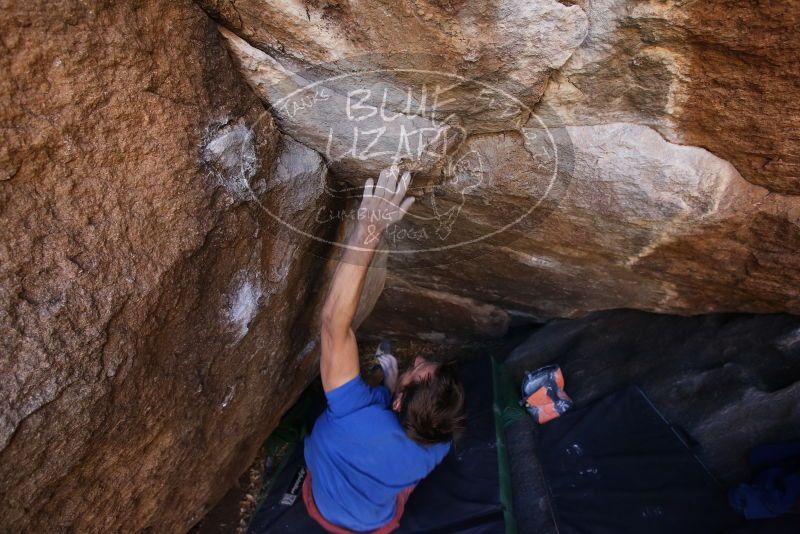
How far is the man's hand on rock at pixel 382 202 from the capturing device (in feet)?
4.95

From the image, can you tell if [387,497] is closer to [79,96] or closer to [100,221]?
[100,221]

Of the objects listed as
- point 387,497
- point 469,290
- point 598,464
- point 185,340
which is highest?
point 185,340

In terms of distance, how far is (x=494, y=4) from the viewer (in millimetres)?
1062

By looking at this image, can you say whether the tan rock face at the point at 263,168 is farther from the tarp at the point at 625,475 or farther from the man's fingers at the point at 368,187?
the tarp at the point at 625,475

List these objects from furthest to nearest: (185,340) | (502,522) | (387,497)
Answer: (502,522) → (387,497) → (185,340)

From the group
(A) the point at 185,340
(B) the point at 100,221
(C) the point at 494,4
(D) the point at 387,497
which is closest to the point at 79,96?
(B) the point at 100,221

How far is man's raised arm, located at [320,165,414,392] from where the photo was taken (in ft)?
5.03

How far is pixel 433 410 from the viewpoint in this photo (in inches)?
71.7

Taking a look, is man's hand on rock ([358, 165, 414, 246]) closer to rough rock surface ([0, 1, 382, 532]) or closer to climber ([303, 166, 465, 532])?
climber ([303, 166, 465, 532])

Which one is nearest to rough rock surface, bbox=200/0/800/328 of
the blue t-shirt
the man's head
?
the man's head

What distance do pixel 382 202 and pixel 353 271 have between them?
0.75ft

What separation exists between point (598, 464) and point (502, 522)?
0.52 m

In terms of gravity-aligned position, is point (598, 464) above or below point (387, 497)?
below

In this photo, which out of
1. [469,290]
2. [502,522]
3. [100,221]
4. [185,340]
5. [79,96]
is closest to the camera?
[79,96]
